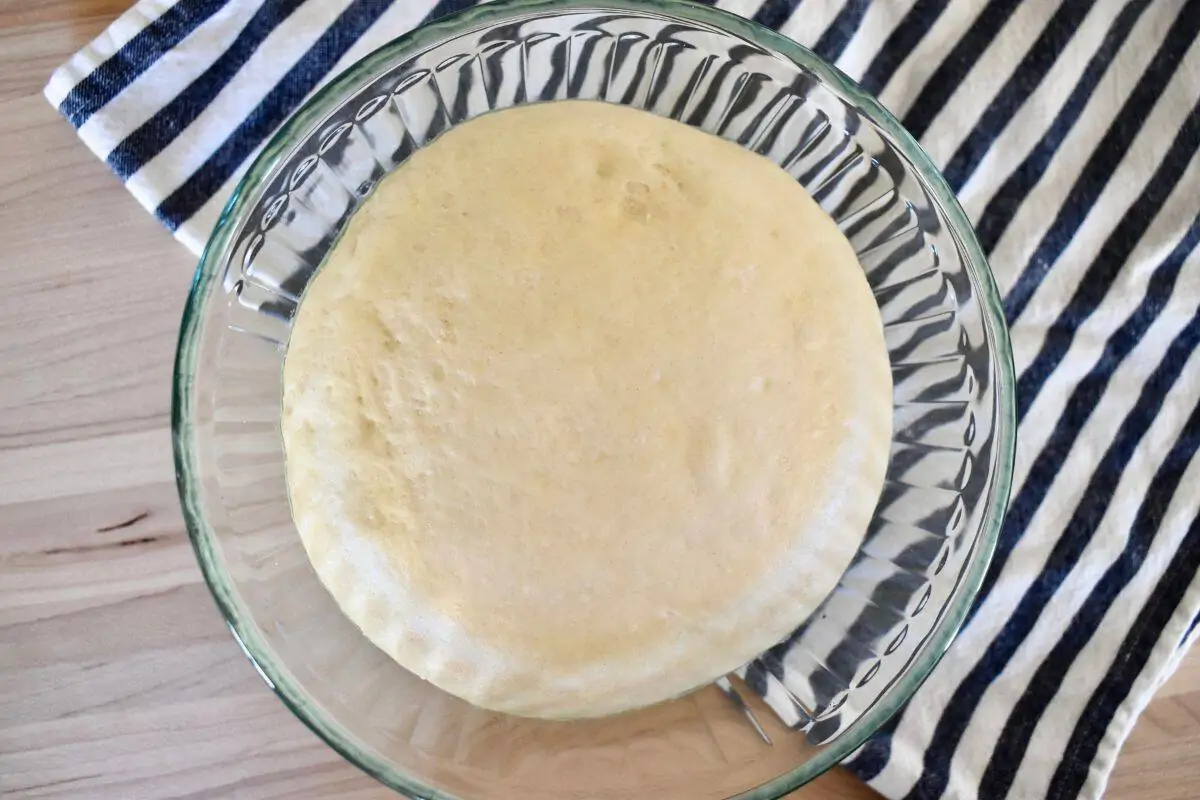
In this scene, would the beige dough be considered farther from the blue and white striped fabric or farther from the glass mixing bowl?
the blue and white striped fabric

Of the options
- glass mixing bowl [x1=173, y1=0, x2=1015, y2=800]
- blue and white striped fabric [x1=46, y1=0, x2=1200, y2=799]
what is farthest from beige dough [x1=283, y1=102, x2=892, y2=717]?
blue and white striped fabric [x1=46, y1=0, x2=1200, y2=799]

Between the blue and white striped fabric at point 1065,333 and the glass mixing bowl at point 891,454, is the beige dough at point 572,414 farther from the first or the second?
the blue and white striped fabric at point 1065,333

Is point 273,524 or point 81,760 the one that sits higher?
point 273,524

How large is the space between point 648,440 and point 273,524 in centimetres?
22

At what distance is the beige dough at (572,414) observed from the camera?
1.57 ft

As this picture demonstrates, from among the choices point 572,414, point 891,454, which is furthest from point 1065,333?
point 572,414

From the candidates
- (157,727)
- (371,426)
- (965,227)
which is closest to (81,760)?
(157,727)

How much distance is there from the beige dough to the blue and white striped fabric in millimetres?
197

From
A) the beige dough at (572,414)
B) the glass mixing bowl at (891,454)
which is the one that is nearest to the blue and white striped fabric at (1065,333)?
the glass mixing bowl at (891,454)

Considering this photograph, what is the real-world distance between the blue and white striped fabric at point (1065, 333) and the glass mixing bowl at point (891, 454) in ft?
0.32

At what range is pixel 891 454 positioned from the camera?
0.57m

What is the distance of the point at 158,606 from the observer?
618mm

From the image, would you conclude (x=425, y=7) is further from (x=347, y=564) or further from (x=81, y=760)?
(x=81, y=760)

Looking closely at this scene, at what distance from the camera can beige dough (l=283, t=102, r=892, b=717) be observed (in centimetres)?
48
